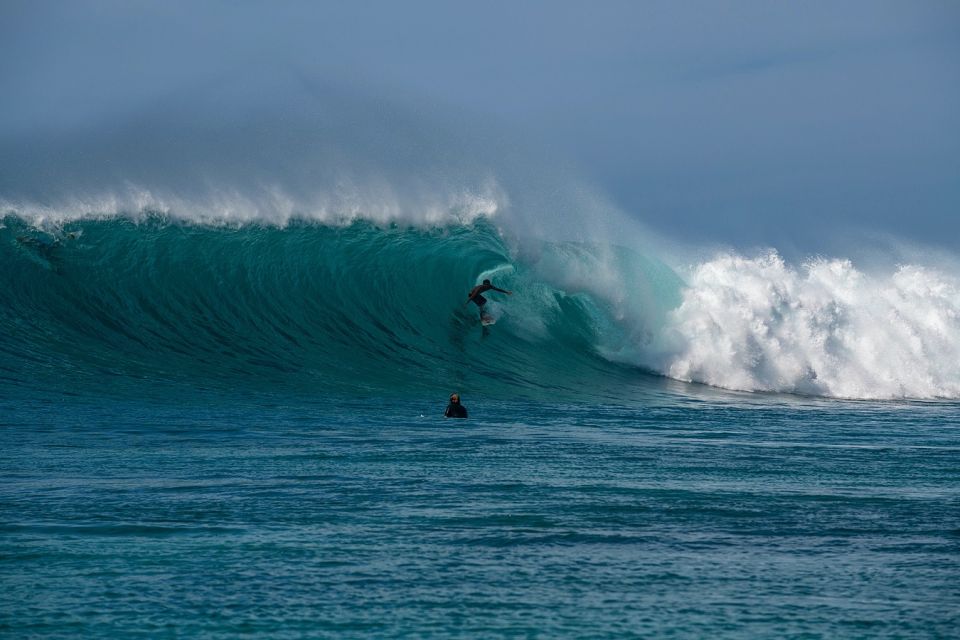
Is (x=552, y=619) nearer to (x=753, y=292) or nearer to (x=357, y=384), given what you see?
(x=357, y=384)

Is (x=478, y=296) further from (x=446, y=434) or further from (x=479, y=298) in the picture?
(x=446, y=434)

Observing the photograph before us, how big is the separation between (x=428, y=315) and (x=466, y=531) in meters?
14.0

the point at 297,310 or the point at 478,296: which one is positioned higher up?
the point at 478,296

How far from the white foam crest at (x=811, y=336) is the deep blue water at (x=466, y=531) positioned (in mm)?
8058

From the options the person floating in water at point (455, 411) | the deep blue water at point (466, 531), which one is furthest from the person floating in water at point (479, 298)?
the deep blue water at point (466, 531)

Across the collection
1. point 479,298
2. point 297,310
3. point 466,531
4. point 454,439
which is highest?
point 479,298

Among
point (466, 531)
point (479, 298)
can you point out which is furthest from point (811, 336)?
point (466, 531)

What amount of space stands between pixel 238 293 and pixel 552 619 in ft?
54.5

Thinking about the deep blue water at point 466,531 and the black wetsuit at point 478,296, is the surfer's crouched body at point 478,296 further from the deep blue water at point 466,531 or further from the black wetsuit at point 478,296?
the deep blue water at point 466,531

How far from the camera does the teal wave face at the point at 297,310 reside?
17188 millimetres

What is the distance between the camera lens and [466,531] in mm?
7230

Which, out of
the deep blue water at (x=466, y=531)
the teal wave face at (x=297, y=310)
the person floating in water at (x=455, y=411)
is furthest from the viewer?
the teal wave face at (x=297, y=310)

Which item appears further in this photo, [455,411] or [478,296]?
[478,296]

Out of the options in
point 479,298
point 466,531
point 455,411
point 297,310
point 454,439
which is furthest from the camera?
point 479,298
